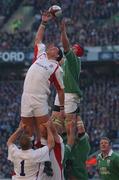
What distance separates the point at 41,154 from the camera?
33.0ft

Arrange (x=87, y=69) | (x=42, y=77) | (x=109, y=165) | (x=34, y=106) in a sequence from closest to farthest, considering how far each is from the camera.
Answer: (x=34, y=106), (x=42, y=77), (x=109, y=165), (x=87, y=69)

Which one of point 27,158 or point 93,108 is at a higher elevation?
point 93,108

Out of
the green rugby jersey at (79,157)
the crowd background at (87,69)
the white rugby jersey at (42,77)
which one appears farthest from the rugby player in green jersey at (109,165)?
the crowd background at (87,69)

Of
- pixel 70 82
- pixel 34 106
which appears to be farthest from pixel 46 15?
pixel 34 106

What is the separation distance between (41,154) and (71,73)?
224cm

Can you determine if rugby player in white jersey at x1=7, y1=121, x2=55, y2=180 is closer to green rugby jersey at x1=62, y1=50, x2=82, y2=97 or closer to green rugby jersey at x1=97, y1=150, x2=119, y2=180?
green rugby jersey at x1=62, y1=50, x2=82, y2=97

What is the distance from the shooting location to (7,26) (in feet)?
126

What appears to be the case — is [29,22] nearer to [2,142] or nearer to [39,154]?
[2,142]

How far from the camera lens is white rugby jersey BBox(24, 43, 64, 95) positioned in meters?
11.0

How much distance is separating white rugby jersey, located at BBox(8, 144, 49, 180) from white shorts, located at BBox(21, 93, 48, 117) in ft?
2.73

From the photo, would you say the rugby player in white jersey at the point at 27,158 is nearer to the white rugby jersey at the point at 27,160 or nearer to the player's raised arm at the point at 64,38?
the white rugby jersey at the point at 27,160

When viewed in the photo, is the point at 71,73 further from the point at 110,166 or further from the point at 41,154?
the point at 41,154

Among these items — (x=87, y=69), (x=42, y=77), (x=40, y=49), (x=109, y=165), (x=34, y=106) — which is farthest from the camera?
(x=87, y=69)

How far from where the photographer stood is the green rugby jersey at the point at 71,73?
11770 mm
